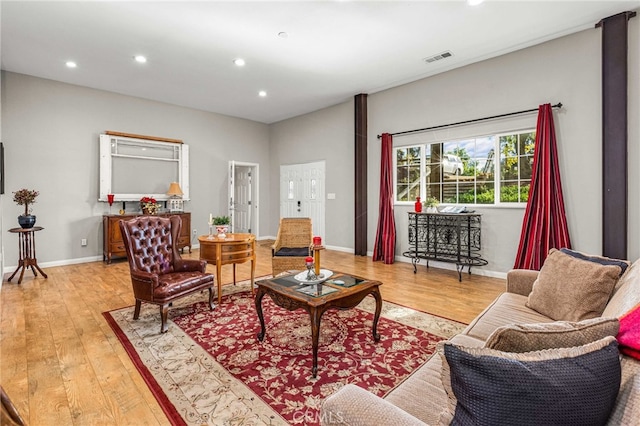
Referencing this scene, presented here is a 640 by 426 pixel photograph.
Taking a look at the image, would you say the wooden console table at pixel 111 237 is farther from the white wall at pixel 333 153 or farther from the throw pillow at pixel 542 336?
the throw pillow at pixel 542 336

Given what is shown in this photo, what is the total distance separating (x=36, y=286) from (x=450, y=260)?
575 centimetres

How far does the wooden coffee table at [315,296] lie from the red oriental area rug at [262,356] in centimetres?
17

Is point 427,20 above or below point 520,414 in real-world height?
above

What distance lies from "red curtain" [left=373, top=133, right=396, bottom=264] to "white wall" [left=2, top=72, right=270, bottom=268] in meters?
4.22

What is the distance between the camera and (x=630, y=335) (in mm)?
990

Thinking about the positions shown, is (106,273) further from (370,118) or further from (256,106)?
(370,118)

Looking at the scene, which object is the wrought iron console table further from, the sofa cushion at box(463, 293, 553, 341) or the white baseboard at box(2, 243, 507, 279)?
the sofa cushion at box(463, 293, 553, 341)

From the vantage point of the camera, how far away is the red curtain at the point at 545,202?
13.1 ft

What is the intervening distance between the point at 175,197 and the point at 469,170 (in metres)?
5.63

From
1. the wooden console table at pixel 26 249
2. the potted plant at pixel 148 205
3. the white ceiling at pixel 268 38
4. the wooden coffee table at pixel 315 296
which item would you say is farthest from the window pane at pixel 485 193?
the wooden console table at pixel 26 249

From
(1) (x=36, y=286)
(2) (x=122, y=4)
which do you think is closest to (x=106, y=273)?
(1) (x=36, y=286)

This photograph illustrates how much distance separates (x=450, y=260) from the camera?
15.6 feet

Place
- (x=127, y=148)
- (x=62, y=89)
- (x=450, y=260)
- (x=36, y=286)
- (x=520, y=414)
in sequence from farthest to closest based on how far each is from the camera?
(x=127, y=148) < (x=62, y=89) < (x=450, y=260) < (x=36, y=286) < (x=520, y=414)

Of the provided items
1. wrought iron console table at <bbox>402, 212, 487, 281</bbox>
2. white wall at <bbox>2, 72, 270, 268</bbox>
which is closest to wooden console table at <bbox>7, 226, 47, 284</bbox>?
white wall at <bbox>2, 72, 270, 268</bbox>
